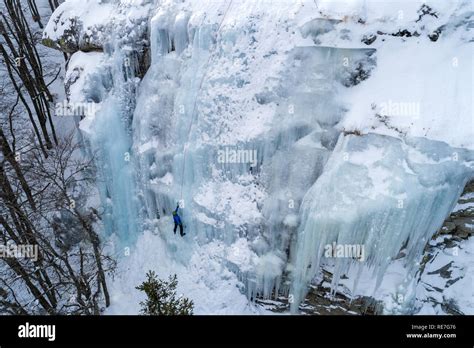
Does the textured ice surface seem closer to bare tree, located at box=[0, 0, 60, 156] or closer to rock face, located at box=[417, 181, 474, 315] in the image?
rock face, located at box=[417, 181, 474, 315]

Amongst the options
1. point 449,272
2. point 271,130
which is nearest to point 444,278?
point 449,272

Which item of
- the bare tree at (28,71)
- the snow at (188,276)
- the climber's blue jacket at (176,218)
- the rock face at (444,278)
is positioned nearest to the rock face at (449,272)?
the rock face at (444,278)

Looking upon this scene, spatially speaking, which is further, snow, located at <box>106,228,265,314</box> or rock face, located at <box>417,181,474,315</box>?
snow, located at <box>106,228,265,314</box>

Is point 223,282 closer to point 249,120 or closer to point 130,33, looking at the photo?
point 249,120

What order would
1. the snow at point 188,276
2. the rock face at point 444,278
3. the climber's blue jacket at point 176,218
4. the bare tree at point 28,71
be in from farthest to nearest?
1. the bare tree at point 28,71
2. the climber's blue jacket at point 176,218
3. the snow at point 188,276
4. the rock face at point 444,278

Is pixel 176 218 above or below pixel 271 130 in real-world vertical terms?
below

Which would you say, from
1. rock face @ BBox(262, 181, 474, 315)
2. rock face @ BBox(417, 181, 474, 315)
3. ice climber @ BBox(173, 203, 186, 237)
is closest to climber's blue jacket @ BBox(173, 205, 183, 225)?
ice climber @ BBox(173, 203, 186, 237)

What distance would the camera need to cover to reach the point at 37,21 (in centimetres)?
2248

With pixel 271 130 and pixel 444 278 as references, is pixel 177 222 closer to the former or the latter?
pixel 271 130

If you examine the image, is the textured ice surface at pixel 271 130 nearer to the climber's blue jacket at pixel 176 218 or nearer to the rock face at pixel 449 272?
the climber's blue jacket at pixel 176 218

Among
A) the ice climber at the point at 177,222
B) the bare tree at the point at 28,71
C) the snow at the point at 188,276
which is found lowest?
the snow at the point at 188,276

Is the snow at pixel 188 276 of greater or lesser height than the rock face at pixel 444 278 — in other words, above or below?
below
